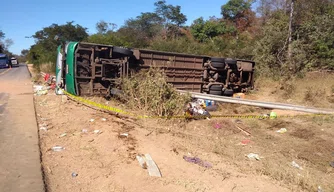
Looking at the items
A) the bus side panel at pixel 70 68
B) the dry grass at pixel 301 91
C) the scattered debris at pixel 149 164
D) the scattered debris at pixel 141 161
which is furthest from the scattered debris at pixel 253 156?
the dry grass at pixel 301 91

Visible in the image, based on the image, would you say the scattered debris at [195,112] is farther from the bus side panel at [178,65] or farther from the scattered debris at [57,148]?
the scattered debris at [57,148]

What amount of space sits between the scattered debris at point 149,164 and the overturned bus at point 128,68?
3.95 m

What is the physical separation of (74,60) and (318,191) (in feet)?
21.2

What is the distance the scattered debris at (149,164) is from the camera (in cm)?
320

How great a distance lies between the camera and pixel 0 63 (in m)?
29.9

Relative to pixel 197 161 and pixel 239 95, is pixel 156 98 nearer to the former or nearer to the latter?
pixel 197 161

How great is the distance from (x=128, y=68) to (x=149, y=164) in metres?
4.78

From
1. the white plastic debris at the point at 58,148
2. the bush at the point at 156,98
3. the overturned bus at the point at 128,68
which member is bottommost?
the white plastic debris at the point at 58,148

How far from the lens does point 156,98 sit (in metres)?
5.90

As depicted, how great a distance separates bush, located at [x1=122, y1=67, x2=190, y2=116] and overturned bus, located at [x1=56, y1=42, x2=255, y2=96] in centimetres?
120

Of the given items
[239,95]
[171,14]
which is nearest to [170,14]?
[171,14]

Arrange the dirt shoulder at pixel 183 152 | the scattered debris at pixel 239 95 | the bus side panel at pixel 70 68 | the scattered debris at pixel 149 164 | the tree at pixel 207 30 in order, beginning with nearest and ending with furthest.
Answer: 1. the dirt shoulder at pixel 183 152
2. the scattered debris at pixel 149 164
3. the bus side panel at pixel 70 68
4. the scattered debris at pixel 239 95
5. the tree at pixel 207 30

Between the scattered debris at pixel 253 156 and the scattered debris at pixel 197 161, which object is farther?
the scattered debris at pixel 253 156

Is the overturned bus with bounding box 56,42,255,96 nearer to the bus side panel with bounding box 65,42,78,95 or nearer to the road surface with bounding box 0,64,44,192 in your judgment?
the bus side panel with bounding box 65,42,78,95
